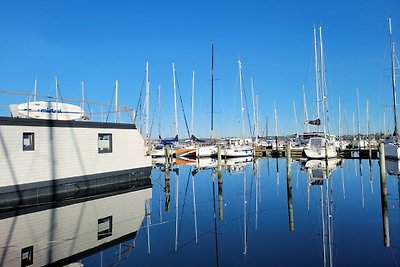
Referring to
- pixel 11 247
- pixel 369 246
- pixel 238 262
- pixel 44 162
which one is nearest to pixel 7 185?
pixel 44 162

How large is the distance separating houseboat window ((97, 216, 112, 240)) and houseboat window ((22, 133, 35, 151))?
7509mm

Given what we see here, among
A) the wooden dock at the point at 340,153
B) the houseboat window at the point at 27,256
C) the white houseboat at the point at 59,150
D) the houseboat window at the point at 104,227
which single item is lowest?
the houseboat window at the point at 104,227

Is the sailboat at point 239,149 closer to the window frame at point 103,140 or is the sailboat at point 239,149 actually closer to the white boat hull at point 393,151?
the white boat hull at point 393,151

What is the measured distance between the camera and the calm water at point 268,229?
1188 centimetres

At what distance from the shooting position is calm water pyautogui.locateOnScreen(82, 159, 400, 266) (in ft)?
39.0

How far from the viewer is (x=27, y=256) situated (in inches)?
473

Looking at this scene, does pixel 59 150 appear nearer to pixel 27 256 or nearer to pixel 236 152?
pixel 27 256

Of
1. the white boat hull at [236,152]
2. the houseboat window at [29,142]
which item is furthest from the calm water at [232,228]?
the white boat hull at [236,152]

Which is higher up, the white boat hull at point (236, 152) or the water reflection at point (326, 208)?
the white boat hull at point (236, 152)

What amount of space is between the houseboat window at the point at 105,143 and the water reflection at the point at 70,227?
308 centimetres

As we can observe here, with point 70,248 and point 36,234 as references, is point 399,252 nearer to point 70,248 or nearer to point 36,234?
point 70,248

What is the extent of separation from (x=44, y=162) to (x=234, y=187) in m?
15.3

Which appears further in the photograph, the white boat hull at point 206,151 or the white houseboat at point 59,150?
the white boat hull at point 206,151

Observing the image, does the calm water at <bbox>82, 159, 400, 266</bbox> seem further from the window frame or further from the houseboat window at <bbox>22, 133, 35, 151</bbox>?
the houseboat window at <bbox>22, 133, 35, 151</bbox>
